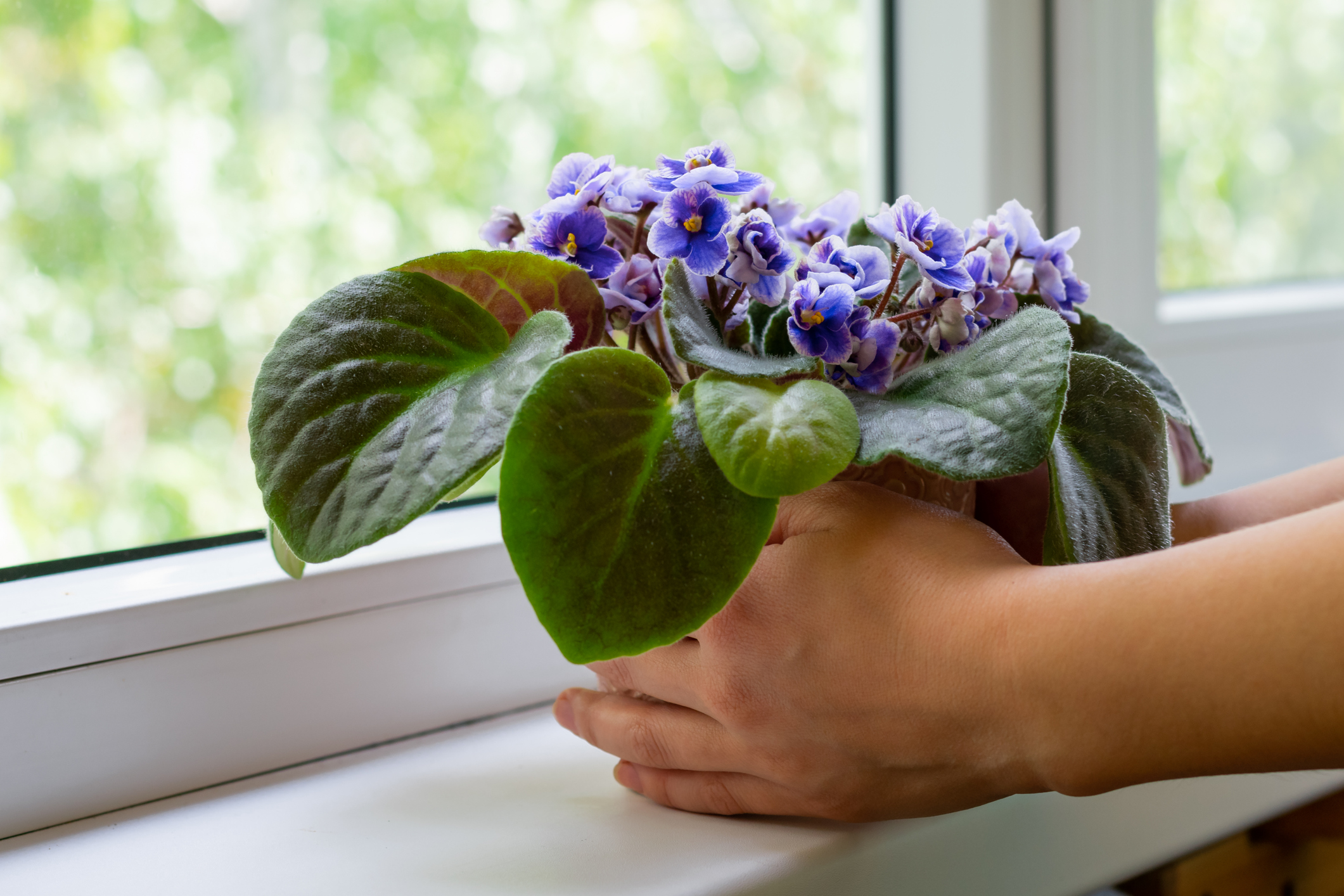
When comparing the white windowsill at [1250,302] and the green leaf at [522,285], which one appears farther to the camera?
the white windowsill at [1250,302]

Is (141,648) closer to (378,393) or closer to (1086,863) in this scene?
(378,393)

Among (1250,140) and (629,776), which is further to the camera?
(1250,140)

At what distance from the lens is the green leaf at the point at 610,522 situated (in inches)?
15.6

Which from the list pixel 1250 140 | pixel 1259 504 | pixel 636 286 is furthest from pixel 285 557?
pixel 1250 140

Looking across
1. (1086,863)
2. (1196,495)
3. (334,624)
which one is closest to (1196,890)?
(1086,863)

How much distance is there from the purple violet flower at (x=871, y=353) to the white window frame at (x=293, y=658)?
283 mm

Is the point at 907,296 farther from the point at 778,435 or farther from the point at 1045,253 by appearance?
the point at 778,435

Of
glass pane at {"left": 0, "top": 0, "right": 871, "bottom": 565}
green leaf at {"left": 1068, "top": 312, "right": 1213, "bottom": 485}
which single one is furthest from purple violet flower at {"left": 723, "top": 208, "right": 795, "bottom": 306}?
glass pane at {"left": 0, "top": 0, "right": 871, "bottom": 565}

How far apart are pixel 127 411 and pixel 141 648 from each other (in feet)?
0.70

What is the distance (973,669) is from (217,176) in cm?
65

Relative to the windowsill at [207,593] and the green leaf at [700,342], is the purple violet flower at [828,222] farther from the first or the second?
the windowsill at [207,593]

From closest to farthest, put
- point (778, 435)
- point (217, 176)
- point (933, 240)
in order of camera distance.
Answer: point (778, 435)
point (933, 240)
point (217, 176)

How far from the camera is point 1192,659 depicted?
392mm

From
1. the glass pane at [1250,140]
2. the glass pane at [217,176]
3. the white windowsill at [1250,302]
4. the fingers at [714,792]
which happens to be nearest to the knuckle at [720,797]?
the fingers at [714,792]
